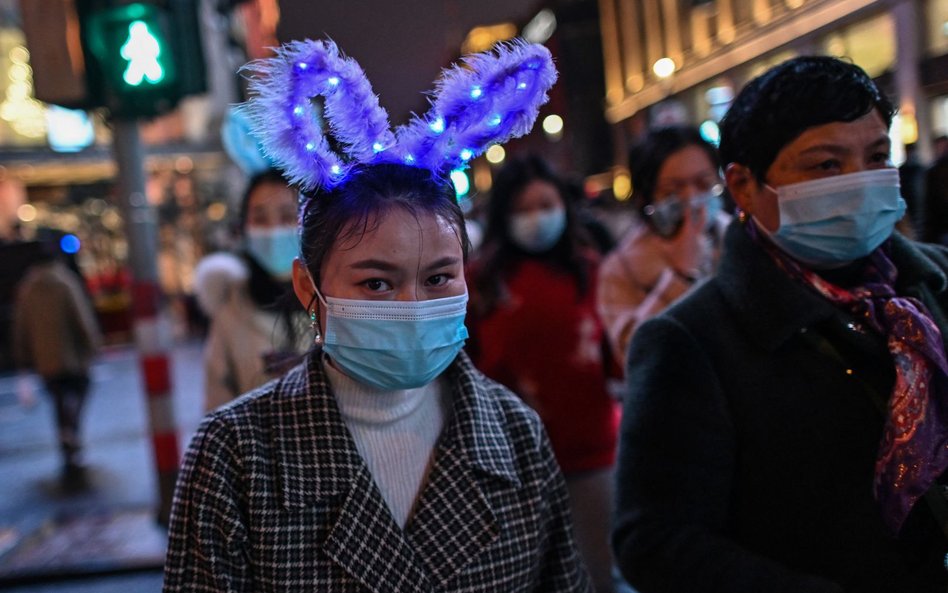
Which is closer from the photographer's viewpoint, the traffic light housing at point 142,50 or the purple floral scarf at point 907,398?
the purple floral scarf at point 907,398

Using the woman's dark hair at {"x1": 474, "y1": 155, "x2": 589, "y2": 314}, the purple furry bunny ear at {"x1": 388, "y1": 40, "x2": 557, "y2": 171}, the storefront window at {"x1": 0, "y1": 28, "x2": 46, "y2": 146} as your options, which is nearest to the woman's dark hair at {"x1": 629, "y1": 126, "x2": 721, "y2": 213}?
the woman's dark hair at {"x1": 474, "y1": 155, "x2": 589, "y2": 314}

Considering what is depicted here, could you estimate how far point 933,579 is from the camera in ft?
5.40

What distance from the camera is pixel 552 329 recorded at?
3420 mm

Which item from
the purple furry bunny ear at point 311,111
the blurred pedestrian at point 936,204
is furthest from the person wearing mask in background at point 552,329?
the blurred pedestrian at point 936,204

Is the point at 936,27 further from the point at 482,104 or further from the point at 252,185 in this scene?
the point at 482,104

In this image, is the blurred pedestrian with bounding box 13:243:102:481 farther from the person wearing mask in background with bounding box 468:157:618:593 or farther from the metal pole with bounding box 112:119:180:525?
the person wearing mask in background with bounding box 468:157:618:593

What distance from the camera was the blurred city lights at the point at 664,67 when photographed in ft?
68.1

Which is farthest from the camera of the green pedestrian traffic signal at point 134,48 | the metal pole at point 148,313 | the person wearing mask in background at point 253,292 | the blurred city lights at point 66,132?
the blurred city lights at point 66,132

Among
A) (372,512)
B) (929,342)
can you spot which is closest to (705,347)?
(929,342)

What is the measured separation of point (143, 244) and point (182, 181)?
53.1ft

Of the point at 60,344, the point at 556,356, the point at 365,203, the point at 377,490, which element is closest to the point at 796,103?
the point at 365,203

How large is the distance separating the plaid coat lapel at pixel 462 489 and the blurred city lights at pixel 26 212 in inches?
772

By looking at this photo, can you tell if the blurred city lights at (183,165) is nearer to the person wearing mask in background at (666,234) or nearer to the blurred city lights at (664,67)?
the blurred city lights at (664,67)

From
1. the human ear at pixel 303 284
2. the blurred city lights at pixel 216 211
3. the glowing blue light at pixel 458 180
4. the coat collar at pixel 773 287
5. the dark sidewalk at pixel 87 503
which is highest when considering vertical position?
the blurred city lights at pixel 216 211
